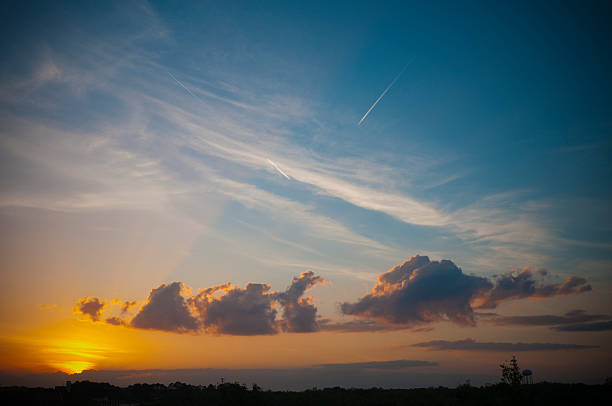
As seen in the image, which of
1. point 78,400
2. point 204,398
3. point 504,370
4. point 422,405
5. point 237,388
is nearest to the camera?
point 504,370

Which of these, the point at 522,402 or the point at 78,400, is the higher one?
the point at 522,402

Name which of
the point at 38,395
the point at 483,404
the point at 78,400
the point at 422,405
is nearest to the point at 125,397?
the point at 78,400

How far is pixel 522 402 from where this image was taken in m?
57.5

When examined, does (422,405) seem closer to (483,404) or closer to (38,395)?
A: (483,404)

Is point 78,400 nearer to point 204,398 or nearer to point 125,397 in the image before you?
point 125,397

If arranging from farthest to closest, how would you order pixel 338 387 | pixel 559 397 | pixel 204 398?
pixel 338 387 → pixel 204 398 → pixel 559 397

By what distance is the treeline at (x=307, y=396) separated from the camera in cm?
6956

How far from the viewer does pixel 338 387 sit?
Answer: 154 m

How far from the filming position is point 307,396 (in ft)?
326

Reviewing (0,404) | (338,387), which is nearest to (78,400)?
(0,404)

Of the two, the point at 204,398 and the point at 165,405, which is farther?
the point at 204,398

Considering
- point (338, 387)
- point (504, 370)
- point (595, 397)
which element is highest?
point (504, 370)

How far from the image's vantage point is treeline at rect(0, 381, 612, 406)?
228 feet

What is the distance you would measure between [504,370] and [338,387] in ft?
369
